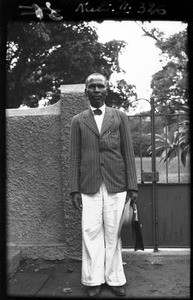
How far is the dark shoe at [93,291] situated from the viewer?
3212mm

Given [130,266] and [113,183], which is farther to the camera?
[130,266]

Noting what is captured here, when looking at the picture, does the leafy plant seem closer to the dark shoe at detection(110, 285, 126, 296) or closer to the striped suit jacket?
the striped suit jacket

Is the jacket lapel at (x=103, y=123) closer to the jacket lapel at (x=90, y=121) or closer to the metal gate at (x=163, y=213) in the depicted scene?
the jacket lapel at (x=90, y=121)

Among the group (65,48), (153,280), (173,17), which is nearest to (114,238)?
(153,280)

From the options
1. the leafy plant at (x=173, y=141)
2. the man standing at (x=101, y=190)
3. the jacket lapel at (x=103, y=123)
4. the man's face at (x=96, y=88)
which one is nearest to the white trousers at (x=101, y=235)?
the man standing at (x=101, y=190)

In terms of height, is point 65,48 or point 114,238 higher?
→ point 65,48

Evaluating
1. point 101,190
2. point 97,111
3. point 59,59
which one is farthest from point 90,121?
point 59,59

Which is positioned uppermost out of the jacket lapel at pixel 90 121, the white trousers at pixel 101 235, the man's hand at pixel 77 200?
the jacket lapel at pixel 90 121

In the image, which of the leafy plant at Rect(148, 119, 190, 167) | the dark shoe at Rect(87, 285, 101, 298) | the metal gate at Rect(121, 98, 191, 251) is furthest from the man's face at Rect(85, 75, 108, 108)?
the dark shoe at Rect(87, 285, 101, 298)

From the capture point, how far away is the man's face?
3236mm

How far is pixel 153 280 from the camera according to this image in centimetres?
357

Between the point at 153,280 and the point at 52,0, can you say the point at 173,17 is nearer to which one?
the point at 52,0

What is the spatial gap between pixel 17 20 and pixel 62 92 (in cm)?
112

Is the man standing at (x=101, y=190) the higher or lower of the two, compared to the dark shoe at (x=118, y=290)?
higher
